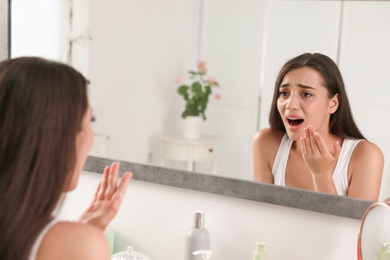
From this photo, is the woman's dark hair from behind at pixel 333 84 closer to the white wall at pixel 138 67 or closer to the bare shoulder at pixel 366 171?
the bare shoulder at pixel 366 171

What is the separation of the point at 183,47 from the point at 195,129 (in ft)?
0.64

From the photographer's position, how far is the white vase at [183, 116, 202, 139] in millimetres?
1395

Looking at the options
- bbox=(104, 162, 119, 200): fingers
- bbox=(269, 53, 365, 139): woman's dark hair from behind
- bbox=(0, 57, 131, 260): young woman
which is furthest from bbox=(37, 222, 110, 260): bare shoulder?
bbox=(269, 53, 365, 139): woman's dark hair from behind

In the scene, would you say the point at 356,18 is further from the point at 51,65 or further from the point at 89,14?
the point at 89,14

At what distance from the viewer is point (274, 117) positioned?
1.31 metres

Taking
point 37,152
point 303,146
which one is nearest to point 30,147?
point 37,152

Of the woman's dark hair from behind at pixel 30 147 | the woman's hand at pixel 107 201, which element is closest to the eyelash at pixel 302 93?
the woman's hand at pixel 107 201

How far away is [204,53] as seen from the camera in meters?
1.37

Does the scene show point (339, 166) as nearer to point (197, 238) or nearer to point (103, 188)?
point (197, 238)

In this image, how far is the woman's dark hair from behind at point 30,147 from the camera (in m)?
0.95

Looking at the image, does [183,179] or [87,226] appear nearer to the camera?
[87,226]

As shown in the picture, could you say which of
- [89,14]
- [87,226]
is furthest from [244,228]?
[89,14]

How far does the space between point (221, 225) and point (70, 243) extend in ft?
1.53

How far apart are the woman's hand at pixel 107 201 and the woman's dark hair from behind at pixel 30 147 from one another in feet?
0.53
